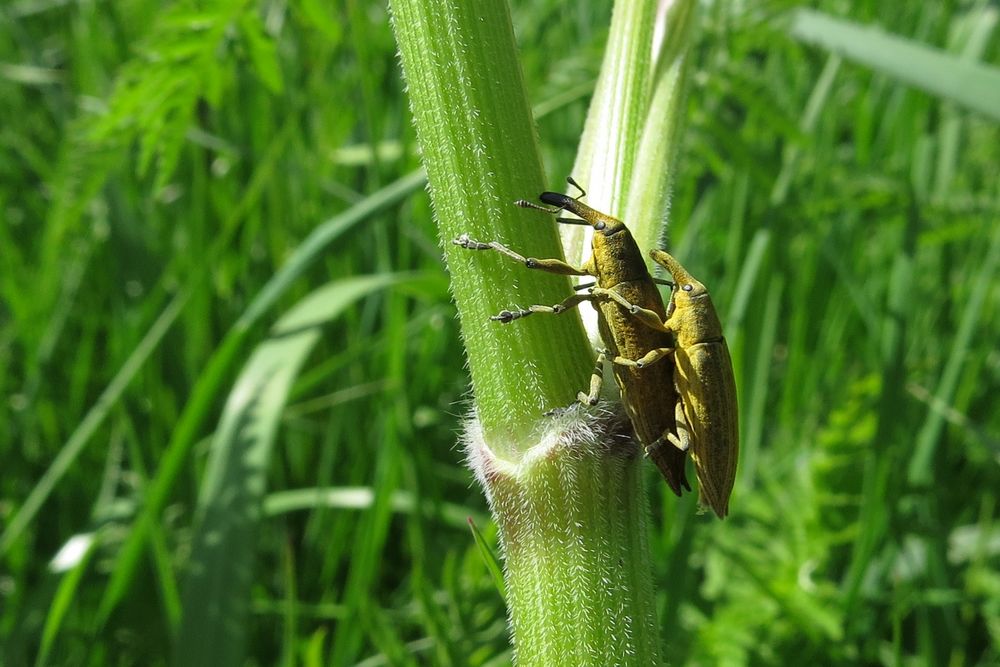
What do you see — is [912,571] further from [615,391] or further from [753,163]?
[615,391]

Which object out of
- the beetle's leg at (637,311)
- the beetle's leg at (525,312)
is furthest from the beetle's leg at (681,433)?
the beetle's leg at (525,312)

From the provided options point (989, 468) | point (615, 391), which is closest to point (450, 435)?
point (989, 468)

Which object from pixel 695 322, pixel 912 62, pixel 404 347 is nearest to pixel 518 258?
pixel 695 322

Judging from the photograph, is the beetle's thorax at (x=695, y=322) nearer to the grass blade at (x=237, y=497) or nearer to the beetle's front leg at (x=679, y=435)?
the beetle's front leg at (x=679, y=435)

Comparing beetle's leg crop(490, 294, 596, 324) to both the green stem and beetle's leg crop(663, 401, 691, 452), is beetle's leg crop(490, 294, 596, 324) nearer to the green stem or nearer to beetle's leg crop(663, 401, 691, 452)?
the green stem

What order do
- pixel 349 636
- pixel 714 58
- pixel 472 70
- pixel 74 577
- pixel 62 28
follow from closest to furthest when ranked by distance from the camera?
pixel 472 70 < pixel 74 577 < pixel 349 636 < pixel 714 58 < pixel 62 28

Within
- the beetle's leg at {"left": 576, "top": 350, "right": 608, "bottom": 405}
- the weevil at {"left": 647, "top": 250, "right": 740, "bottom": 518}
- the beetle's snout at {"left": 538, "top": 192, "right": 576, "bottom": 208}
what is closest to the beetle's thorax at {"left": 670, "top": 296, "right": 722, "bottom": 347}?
the weevil at {"left": 647, "top": 250, "right": 740, "bottom": 518}
